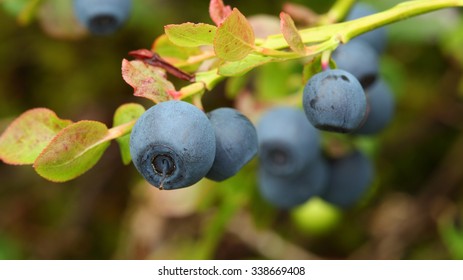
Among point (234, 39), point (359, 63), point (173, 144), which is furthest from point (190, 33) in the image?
point (359, 63)

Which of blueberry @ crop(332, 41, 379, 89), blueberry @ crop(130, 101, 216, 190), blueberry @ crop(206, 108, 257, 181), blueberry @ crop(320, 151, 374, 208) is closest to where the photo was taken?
blueberry @ crop(130, 101, 216, 190)

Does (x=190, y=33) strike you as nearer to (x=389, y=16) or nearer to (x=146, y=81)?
(x=146, y=81)

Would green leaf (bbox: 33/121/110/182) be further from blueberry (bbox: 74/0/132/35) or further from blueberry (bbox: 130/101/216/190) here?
blueberry (bbox: 74/0/132/35)

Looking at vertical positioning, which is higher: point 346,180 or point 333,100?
point 333,100

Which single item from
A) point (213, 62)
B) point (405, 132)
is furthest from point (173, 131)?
point (405, 132)

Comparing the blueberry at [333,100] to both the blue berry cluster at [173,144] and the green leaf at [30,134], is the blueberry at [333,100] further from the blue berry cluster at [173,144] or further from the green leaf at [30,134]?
the green leaf at [30,134]

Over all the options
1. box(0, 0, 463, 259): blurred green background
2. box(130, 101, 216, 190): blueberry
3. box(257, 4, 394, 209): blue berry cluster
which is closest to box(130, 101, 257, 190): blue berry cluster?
box(130, 101, 216, 190): blueberry

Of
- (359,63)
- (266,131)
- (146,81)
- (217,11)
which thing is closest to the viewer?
(146,81)
